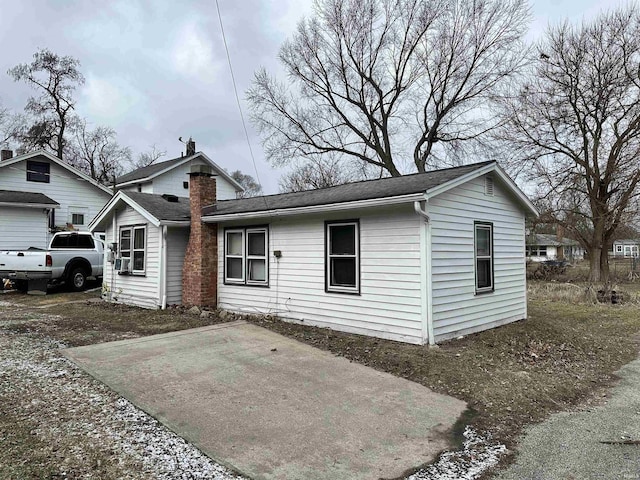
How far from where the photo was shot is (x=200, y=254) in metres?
10.1

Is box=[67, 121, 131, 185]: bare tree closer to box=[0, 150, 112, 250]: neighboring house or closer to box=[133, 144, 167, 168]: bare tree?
box=[133, 144, 167, 168]: bare tree

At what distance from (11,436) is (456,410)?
4.06 metres

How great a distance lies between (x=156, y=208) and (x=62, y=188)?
37.3ft

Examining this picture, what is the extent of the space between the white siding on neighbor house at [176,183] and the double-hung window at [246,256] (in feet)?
48.7

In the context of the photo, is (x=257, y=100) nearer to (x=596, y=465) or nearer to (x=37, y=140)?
(x=37, y=140)

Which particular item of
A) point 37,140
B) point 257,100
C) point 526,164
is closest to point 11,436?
point 526,164

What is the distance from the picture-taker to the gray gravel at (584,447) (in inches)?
127

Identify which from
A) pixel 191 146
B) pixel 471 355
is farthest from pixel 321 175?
pixel 471 355

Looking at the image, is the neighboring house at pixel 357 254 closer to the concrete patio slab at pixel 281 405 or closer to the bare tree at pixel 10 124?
the concrete patio slab at pixel 281 405

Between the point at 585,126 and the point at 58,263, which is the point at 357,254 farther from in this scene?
the point at 585,126

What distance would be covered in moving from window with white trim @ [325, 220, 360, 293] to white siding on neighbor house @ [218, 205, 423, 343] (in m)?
0.11

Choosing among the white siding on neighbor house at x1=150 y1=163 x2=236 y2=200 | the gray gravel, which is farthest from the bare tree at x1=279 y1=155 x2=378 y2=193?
the gray gravel

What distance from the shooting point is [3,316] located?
9.48 metres

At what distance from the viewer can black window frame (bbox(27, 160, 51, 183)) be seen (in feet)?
61.3
